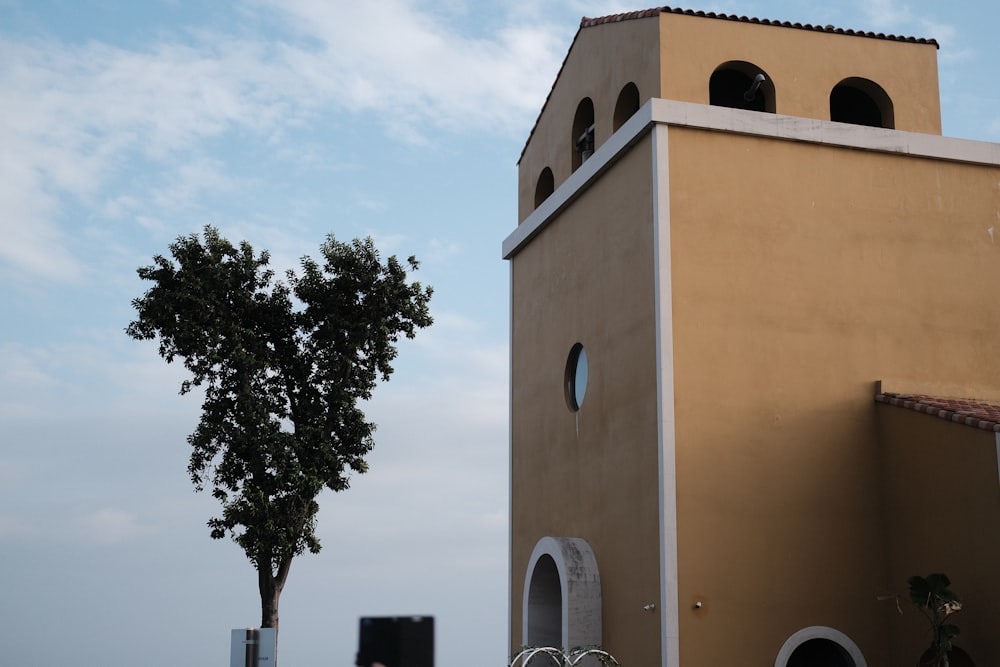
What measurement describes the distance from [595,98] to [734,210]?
3.69 metres

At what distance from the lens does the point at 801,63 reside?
53.1ft

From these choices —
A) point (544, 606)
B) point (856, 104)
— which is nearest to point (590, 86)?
point (856, 104)

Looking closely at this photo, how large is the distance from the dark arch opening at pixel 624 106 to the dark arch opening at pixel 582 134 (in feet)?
4.22

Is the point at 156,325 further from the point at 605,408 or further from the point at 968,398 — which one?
the point at 968,398

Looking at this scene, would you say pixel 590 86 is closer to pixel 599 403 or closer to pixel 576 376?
pixel 576 376

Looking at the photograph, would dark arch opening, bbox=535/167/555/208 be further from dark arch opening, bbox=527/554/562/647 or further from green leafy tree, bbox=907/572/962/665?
green leafy tree, bbox=907/572/962/665

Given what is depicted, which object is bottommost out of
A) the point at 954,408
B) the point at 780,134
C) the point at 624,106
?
the point at 954,408

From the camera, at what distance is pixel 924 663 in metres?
13.4

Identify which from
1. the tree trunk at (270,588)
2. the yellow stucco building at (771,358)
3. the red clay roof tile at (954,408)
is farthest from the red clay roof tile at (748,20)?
the tree trunk at (270,588)

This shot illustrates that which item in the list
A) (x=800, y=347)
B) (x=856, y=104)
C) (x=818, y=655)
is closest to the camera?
(x=818, y=655)

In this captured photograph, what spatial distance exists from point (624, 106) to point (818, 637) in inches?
312

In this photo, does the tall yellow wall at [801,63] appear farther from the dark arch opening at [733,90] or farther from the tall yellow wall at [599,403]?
the tall yellow wall at [599,403]

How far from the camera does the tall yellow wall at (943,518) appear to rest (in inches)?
516

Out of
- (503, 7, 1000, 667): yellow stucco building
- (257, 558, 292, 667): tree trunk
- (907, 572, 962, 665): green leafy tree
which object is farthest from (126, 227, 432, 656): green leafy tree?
(907, 572, 962, 665): green leafy tree
